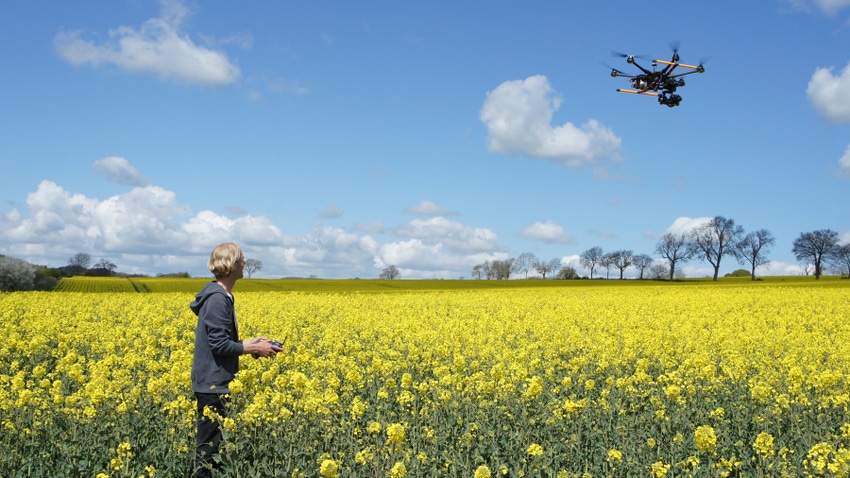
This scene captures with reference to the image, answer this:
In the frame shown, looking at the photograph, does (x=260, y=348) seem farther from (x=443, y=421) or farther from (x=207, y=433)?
(x=443, y=421)

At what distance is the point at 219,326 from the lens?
19.7ft

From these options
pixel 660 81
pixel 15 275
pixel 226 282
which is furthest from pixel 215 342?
pixel 15 275

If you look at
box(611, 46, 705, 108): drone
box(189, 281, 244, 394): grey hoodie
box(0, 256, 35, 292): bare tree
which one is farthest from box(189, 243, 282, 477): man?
box(0, 256, 35, 292): bare tree

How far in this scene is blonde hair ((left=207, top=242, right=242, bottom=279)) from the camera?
20.0ft

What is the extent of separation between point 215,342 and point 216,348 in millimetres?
57

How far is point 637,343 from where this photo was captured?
13.4 metres

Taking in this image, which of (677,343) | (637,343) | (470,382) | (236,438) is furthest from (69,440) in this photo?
(677,343)

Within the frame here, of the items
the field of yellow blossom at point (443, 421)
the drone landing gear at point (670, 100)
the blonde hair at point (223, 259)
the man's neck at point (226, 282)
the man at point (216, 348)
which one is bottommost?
the field of yellow blossom at point (443, 421)

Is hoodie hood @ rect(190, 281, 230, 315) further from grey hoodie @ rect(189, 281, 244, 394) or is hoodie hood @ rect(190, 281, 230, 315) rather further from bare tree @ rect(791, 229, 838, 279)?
bare tree @ rect(791, 229, 838, 279)

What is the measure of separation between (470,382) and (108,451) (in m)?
4.12

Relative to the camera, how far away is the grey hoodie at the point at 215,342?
6.02m

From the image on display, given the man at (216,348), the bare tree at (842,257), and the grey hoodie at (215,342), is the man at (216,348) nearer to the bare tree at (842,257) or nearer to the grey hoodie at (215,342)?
the grey hoodie at (215,342)

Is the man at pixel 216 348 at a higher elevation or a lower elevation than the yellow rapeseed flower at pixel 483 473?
higher

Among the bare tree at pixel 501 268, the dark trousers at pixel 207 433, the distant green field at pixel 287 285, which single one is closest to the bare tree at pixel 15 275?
the distant green field at pixel 287 285
